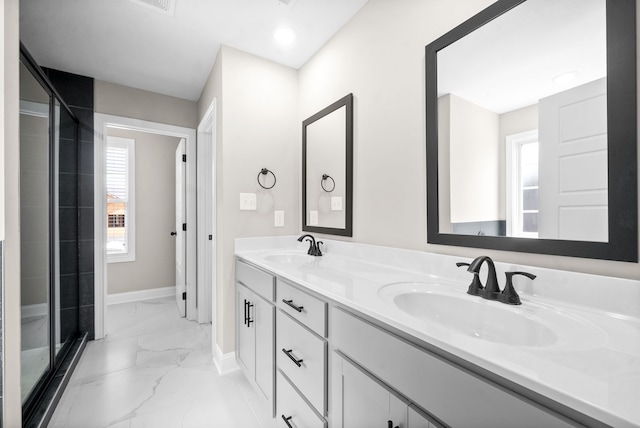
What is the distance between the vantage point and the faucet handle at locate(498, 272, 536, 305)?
0.91m

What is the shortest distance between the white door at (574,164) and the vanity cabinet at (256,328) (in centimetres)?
122

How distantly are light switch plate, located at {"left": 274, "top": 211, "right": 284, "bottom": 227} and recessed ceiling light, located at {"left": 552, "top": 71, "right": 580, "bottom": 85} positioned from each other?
1816 mm

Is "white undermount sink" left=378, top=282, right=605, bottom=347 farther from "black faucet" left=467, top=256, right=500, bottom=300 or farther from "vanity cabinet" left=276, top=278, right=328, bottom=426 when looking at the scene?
"vanity cabinet" left=276, top=278, right=328, bottom=426

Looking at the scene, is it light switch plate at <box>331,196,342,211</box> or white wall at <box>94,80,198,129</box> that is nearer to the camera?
light switch plate at <box>331,196,342,211</box>

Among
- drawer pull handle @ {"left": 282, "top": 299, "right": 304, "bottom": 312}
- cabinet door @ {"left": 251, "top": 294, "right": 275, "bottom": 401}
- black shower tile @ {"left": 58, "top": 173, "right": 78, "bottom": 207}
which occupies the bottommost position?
cabinet door @ {"left": 251, "top": 294, "right": 275, "bottom": 401}

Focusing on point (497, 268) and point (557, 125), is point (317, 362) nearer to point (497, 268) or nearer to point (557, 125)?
point (497, 268)

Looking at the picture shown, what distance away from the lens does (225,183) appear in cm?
207

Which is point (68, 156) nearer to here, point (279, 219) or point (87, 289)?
point (87, 289)

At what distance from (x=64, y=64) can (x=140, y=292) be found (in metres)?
2.65

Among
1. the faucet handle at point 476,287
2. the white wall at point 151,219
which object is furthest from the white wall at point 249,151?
the white wall at point 151,219

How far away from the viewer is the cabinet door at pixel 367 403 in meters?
0.76

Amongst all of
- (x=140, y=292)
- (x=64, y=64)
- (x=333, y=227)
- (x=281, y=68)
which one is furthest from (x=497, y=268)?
(x=140, y=292)

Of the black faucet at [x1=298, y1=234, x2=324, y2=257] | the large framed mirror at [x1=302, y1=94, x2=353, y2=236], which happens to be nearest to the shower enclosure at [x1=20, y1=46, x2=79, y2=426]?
the black faucet at [x1=298, y1=234, x2=324, y2=257]

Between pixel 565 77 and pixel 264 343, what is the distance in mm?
1731
